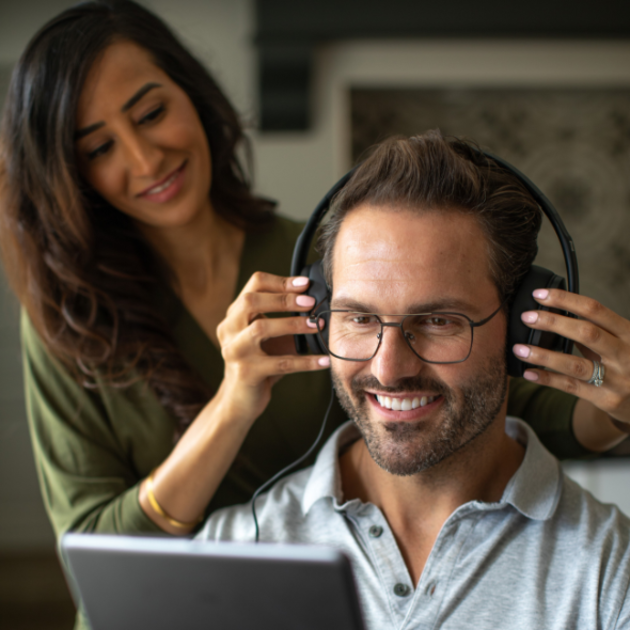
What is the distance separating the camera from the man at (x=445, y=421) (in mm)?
1032

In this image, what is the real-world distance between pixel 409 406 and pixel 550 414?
1.64 ft

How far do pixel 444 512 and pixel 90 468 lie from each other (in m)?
0.75

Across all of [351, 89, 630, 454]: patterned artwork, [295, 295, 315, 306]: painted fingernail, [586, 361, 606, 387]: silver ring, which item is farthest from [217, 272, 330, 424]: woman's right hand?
[351, 89, 630, 454]: patterned artwork

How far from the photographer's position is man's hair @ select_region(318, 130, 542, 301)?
1086mm

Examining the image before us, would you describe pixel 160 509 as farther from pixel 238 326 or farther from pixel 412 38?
pixel 412 38

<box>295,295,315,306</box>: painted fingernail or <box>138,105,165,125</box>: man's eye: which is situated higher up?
<box>138,105,165,125</box>: man's eye

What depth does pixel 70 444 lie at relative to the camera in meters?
1.40

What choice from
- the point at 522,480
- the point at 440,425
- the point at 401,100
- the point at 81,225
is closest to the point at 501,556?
the point at 522,480

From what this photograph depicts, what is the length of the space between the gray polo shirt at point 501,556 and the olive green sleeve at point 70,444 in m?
0.37

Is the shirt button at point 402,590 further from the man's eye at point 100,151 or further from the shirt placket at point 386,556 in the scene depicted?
the man's eye at point 100,151

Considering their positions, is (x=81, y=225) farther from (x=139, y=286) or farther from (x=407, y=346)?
(x=407, y=346)

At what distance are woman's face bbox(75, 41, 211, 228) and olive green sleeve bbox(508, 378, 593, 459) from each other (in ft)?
2.78

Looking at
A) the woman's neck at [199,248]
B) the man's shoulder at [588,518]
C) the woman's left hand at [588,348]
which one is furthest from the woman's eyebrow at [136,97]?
the man's shoulder at [588,518]

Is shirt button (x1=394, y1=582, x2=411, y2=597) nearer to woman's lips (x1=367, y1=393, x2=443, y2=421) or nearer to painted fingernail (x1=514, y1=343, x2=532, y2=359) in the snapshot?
woman's lips (x1=367, y1=393, x2=443, y2=421)
